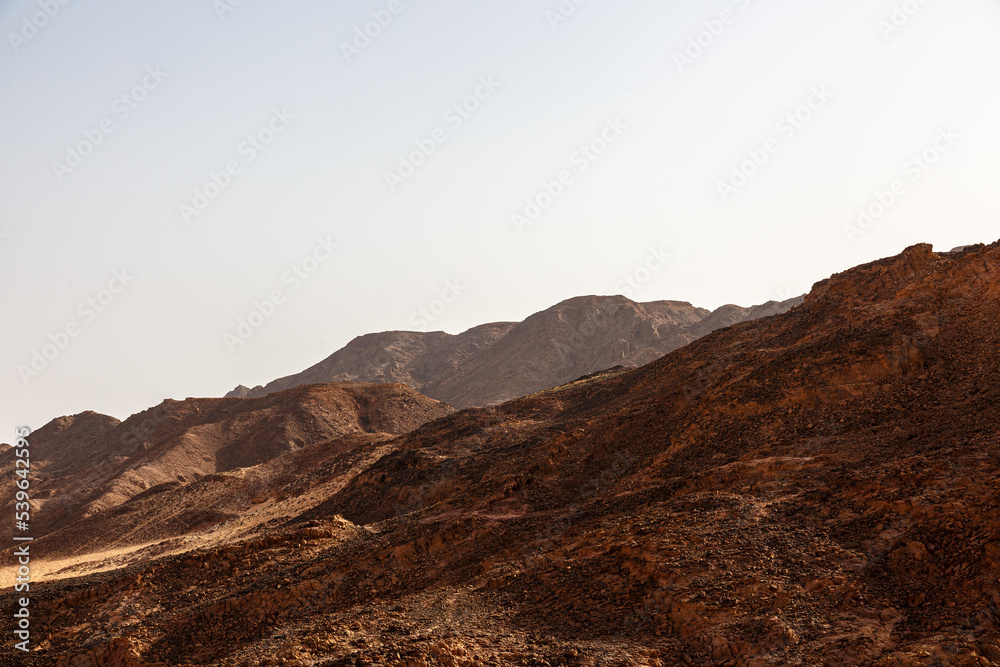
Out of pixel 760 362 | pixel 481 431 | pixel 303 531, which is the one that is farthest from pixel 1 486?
pixel 760 362

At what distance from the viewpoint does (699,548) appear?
13547 mm

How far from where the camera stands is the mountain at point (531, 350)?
9331 cm

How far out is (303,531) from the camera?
20.3m

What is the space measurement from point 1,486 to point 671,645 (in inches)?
2458

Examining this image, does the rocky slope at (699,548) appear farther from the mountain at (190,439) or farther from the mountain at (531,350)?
the mountain at (531,350)

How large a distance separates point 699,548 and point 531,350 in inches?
3431

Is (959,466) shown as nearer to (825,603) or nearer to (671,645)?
(825,603)

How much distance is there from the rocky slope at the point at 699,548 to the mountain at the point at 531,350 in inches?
2457

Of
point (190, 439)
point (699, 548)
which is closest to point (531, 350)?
point (190, 439)

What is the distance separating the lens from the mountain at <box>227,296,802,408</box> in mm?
93312

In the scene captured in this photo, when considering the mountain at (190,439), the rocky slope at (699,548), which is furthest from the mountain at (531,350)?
the rocky slope at (699,548)

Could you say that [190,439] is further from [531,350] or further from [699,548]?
[531,350]

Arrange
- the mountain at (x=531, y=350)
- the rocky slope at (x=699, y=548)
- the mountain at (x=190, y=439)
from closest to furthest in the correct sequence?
the rocky slope at (x=699, y=548) → the mountain at (x=190, y=439) → the mountain at (x=531, y=350)

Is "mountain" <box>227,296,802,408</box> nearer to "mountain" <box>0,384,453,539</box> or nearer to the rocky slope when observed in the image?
"mountain" <box>0,384,453,539</box>
